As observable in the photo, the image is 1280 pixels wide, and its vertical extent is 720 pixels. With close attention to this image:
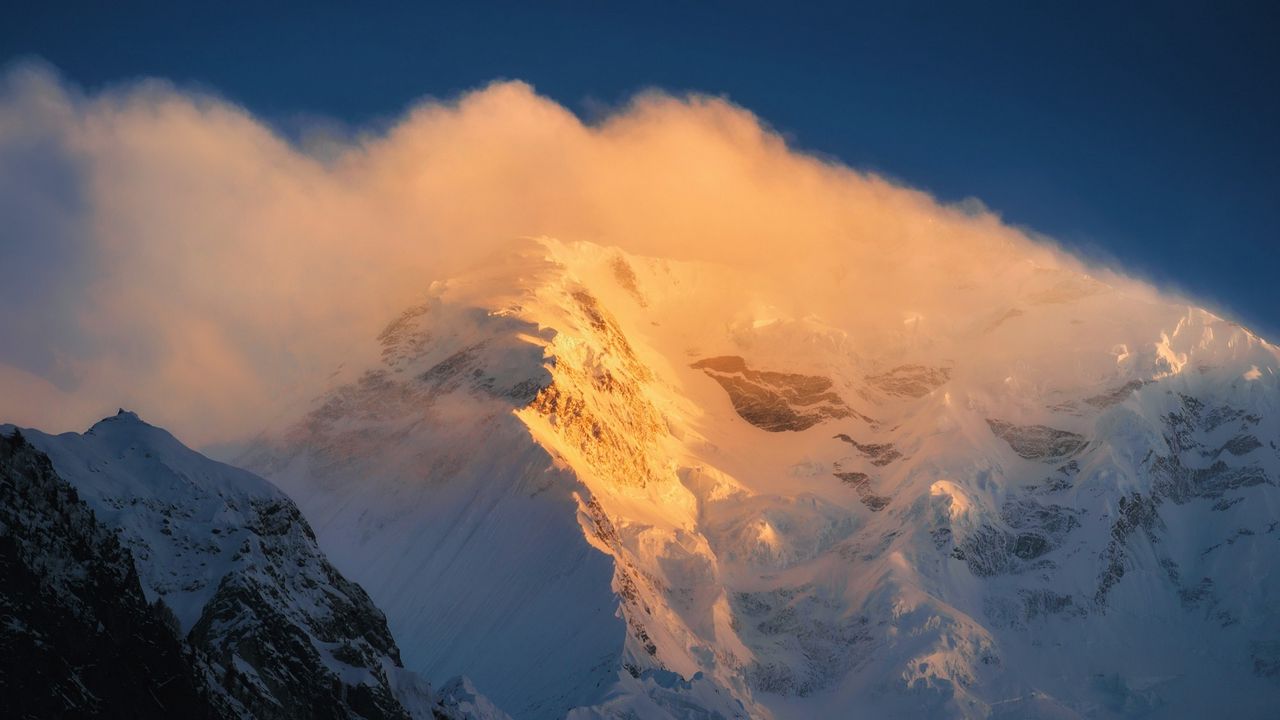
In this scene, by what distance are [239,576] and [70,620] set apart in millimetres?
30917

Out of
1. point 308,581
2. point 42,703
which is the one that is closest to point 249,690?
point 308,581

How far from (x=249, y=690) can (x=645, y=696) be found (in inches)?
4109

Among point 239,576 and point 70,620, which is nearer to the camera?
point 70,620

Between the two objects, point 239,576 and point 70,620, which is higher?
point 239,576

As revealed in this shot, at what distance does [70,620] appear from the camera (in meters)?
57.3

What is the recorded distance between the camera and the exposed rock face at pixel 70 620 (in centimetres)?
5391

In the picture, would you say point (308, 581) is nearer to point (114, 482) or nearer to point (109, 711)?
point (114, 482)

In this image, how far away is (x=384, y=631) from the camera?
104812 mm

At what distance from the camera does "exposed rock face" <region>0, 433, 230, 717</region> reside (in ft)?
177

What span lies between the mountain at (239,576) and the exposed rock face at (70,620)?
12.7m

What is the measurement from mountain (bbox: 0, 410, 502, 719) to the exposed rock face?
499 inches

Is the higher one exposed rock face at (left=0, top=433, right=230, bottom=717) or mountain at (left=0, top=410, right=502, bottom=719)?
mountain at (left=0, top=410, right=502, bottom=719)

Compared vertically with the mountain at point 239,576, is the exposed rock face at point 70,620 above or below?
below

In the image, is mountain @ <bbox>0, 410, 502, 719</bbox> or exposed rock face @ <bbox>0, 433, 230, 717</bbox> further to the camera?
mountain @ <bbox>0, 410, 502, 719</bbox>
